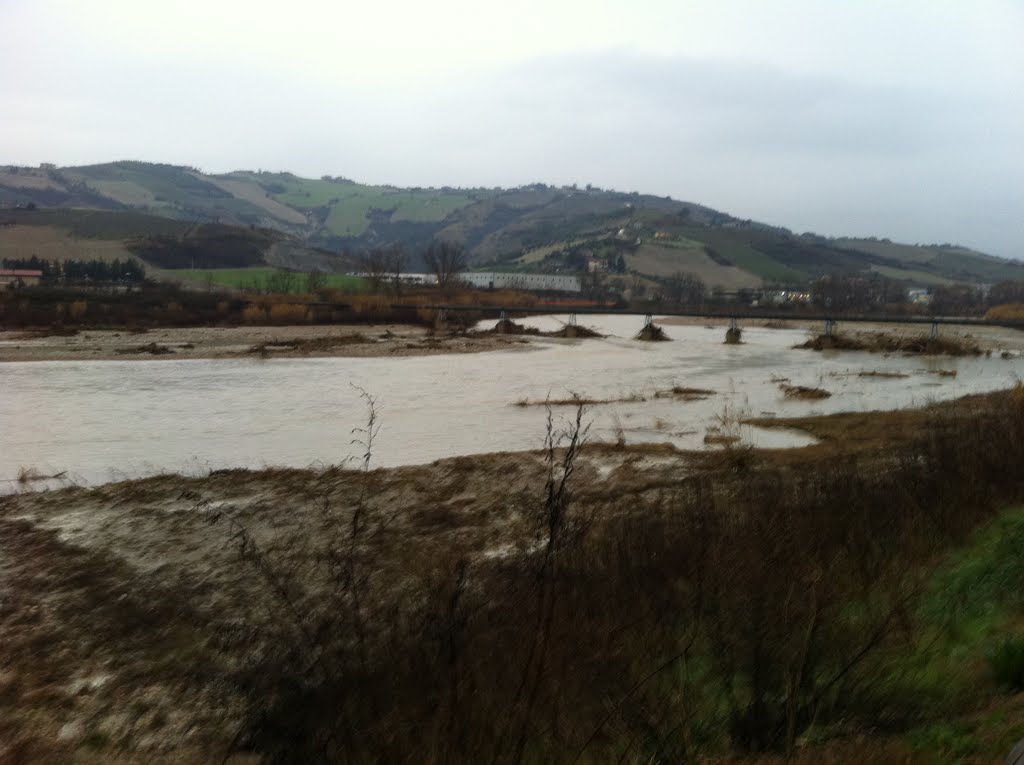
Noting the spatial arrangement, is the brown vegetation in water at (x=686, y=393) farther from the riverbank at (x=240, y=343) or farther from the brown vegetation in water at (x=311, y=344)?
the brown vegetation in water at (x=311, y=344)

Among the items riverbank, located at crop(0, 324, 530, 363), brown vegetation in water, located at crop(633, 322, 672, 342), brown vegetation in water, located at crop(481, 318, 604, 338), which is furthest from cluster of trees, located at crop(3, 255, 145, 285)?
brown vegetation in water, located at crop(633, 322, 672, 342)

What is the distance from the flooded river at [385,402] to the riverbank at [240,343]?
2.88 m

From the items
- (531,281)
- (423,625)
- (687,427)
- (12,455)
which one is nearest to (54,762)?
(423,625)

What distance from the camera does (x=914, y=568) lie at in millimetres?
6750

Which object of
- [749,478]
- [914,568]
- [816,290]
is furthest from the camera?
[816,290]

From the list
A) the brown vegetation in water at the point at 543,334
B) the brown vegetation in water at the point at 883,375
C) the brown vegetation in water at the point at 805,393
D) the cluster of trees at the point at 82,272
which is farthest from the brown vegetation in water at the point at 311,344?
the cluster of trees at the point at 82,272

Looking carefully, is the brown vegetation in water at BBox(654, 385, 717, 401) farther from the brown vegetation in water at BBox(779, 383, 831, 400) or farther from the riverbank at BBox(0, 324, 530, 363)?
the riverbank at BBox(0, 324, 530, 363)

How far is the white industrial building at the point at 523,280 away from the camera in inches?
5650

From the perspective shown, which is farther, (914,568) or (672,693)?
(914,568)

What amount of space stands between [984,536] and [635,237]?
19341 centimetres

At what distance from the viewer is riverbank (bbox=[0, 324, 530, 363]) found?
42844mm

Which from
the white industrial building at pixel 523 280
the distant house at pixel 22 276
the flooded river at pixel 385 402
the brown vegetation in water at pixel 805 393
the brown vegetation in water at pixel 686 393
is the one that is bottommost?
the flooded river at pixel 385 402

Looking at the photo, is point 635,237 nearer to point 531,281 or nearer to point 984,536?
point 531,281

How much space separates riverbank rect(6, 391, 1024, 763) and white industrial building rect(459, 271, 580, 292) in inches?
5084
